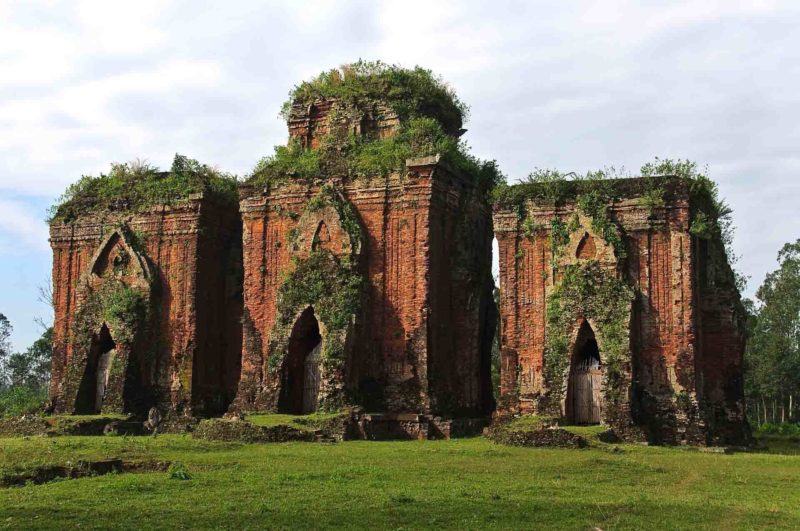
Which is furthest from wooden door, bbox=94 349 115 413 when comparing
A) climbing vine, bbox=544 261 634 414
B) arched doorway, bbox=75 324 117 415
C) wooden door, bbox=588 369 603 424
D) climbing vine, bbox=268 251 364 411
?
wooden door, bbox=588 369 603 424

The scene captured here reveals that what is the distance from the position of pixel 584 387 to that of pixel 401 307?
4287 millimetres

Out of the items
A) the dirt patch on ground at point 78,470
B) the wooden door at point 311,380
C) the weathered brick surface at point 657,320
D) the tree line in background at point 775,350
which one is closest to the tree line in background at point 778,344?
the tree line in background at point 775,350

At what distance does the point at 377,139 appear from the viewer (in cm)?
2320

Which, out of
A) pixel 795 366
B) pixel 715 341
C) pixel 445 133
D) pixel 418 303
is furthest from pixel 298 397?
pixel 795 366

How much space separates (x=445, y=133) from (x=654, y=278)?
6.93 metres

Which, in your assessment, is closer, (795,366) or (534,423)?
(534,423)

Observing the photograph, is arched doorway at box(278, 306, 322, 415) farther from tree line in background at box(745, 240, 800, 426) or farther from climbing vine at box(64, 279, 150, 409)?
tree line in background at box(745, 240, 800, 426)

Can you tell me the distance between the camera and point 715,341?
2112cm

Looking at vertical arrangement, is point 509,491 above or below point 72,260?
below

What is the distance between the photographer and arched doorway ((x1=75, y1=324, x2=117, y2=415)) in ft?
77.1

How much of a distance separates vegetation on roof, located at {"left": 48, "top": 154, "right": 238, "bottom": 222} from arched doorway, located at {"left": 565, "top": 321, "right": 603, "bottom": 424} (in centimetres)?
995

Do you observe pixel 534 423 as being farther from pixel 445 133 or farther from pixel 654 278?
pixel 445 133

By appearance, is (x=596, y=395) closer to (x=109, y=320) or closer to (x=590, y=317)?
(x=590, y=317)

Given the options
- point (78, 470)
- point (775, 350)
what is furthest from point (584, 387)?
point (775, 350)
